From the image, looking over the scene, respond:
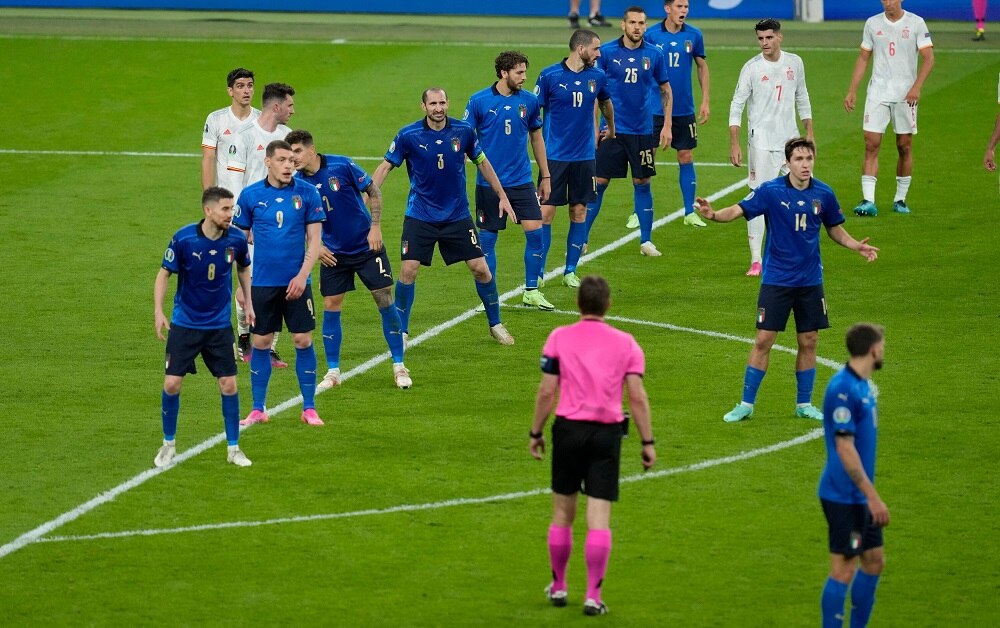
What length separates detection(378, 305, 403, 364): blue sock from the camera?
14.4 metres

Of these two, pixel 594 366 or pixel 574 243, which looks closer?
pixel 594 366

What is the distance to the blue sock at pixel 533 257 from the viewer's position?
666 inches

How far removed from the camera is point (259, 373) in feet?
43.3

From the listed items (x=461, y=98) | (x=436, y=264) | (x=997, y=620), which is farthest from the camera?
(x=461, y=98)

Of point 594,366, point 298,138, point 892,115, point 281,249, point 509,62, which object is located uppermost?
point 509,62

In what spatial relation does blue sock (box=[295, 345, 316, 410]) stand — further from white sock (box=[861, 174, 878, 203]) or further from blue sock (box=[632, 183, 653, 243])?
white sock (box=[861, 174, 878, 203])

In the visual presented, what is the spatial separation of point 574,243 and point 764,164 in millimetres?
2208

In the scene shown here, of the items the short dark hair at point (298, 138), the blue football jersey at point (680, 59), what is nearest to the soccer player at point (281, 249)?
the short dark hair at point (298, 138)

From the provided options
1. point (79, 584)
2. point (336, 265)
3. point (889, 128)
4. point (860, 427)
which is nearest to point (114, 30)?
point (889, 128)

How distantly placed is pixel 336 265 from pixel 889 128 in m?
14.7

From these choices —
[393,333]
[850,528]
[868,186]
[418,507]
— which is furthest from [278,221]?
[868,186]

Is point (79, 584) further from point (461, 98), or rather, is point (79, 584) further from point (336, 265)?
point (461, 98)

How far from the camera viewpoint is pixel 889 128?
26656mm

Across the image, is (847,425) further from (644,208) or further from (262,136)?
(644,208)
